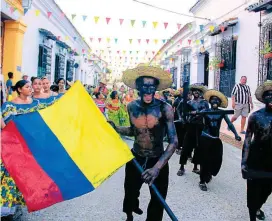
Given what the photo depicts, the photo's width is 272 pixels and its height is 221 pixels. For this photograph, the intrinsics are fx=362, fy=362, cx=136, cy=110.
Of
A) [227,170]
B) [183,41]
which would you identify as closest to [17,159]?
[227,170]

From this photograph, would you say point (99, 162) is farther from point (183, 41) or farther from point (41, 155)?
point (183, 41)

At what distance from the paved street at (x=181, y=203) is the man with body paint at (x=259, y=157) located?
498 mm

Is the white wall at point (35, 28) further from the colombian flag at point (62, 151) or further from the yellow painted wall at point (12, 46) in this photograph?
the colombian flag at point (62, 151)

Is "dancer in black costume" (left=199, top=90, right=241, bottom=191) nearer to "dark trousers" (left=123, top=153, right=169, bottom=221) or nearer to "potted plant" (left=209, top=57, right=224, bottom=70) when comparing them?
"dark trousers" (left=123, top=153, right=169, bottom=221)

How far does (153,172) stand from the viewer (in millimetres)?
3152

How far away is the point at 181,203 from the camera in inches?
190

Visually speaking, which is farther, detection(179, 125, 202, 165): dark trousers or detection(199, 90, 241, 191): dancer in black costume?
detection(179, 125, 202, 165): dark trousers

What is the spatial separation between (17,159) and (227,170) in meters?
4.79

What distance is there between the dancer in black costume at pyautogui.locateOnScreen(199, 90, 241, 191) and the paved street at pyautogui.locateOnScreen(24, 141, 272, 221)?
0.82 ft

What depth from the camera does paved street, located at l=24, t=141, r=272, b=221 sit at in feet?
14.0

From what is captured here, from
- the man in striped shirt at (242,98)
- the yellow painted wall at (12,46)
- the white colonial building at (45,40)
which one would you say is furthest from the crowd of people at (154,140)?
the white colonial building at (45,40)

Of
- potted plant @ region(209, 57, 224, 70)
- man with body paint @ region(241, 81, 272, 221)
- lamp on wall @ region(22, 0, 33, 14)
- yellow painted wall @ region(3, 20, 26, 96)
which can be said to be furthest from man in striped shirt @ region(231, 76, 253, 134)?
lamp on wall @ region(22, 0, 33, 14)

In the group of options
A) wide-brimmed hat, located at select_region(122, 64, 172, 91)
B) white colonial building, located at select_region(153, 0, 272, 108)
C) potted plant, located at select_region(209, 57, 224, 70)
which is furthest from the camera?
potted plant, located at select_region(209, 57, 224, 70)

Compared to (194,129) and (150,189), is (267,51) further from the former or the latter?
(150,189)
